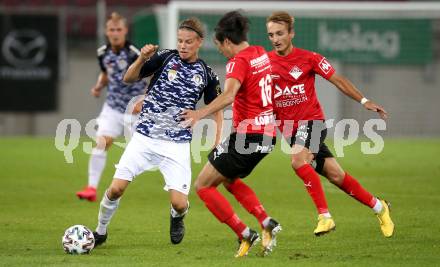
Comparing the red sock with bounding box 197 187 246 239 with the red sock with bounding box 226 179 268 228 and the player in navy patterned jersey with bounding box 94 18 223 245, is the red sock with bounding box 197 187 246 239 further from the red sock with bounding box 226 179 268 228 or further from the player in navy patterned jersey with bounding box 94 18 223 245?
the player in navy patterned jersey with bounding box 94 18 223 245

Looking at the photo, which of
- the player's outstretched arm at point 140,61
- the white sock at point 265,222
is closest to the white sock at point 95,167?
the player's outstretched arm at point 140,61

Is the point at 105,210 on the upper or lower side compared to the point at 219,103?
lower

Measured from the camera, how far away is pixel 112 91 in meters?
14.4

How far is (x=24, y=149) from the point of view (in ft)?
76.6

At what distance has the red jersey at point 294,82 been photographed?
1066 cm

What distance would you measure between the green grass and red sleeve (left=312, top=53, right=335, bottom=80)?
1708 mm

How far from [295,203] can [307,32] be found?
13325 millimetres

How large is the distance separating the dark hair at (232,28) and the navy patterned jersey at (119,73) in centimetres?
511

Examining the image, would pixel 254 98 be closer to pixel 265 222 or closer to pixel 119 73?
pixel 265 222

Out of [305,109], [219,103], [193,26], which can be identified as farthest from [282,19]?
[219,103]

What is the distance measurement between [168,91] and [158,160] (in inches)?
27.2

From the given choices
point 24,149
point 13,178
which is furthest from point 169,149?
point 24,149

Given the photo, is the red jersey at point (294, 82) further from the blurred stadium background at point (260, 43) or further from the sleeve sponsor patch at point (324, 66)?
the blurred stadium background at point (260, 43)

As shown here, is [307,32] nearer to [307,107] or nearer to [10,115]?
[10,115]
